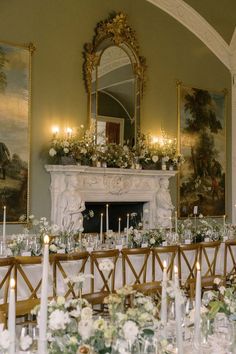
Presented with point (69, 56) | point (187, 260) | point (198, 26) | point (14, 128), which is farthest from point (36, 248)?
point (198, 26)

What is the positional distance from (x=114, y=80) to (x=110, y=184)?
2112 mm

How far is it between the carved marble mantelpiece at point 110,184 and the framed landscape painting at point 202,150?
963mm

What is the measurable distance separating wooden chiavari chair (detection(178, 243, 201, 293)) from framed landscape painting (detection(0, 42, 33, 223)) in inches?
120

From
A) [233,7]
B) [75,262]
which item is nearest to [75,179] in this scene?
[75,262]

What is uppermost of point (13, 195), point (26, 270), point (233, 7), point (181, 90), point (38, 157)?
point (233, 7)

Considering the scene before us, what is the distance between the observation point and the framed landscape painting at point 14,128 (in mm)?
8492

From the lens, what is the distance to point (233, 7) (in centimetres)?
1184

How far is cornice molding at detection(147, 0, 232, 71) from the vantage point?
11.2 m

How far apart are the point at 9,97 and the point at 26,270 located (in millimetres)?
3889

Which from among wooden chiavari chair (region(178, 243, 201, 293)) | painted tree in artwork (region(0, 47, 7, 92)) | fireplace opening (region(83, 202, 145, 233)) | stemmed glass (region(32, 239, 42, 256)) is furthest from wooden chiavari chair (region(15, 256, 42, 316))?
fireplace opening (region(83, 202, 145, 233))

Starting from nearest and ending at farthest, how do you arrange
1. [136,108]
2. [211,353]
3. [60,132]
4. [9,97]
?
[211,353], [9,97], [60,132], [136,108]

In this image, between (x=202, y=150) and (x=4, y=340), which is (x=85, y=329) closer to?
(x=4, y=340)

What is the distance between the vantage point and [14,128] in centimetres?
866

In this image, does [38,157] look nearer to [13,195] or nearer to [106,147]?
[13,195]
